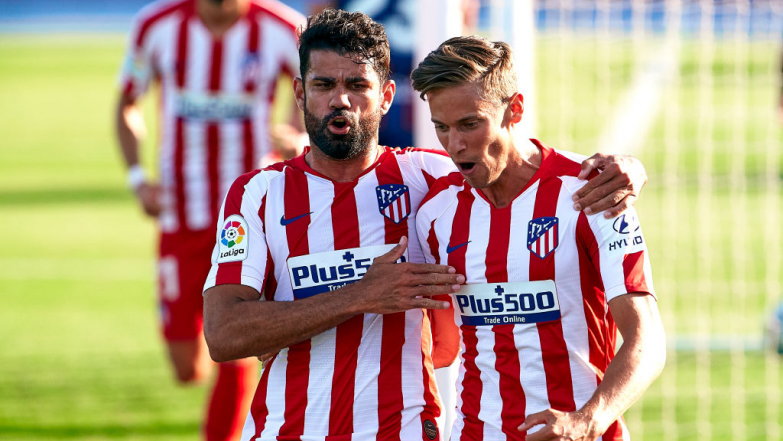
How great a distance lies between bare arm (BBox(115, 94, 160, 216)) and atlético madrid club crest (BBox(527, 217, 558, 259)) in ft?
11.9

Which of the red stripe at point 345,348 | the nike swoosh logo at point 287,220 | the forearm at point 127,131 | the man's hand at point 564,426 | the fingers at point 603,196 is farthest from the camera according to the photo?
the forearm at point 127,131

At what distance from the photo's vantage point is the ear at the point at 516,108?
350 centimetres

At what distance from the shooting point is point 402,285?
3471 millimetres

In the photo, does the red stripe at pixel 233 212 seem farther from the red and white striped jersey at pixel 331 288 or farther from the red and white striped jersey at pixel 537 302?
the red and white striped jersey at pixel 537 302

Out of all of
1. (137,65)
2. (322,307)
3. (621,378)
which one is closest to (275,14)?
(137,65)

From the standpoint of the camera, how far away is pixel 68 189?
55.8ft

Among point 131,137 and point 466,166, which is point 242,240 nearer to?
point 466,166

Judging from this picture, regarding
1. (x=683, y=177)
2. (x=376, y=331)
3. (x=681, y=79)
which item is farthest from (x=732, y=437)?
(x=681, y=79)

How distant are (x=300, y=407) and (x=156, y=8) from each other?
3.75 m

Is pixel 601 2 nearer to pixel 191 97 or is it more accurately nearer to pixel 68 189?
pixel 191 97

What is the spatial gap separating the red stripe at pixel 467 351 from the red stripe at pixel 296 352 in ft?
1.50

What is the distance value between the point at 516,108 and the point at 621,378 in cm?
83

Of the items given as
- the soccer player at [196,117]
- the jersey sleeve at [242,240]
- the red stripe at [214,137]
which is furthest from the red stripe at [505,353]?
the red stripe at [214,137]

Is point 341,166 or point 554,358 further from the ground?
point 341,166
